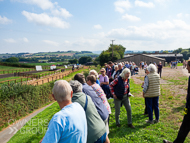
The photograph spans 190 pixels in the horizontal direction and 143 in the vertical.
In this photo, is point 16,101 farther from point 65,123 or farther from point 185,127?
point 185,127

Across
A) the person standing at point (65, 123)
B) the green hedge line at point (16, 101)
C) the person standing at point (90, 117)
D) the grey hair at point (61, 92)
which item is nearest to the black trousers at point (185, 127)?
the person standing at point (90, 117)

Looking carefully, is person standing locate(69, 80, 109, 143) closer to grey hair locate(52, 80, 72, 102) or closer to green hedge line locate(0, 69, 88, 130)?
grey hair locate(52, 80, 72, 102)

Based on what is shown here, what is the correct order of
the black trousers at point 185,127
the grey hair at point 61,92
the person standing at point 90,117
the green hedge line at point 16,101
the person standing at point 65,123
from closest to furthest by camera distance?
the person standing at point 65,123
the grey hair at point 61,92
the person standing at point 90,117
the black trousers at point 185,127
the green hedge line at point 16,101

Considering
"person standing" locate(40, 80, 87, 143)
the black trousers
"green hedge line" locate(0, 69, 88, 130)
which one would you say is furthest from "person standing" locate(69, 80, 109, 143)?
"green hedge line" locate(0, 69, 88, 130)

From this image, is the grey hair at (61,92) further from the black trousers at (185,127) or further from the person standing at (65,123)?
the black trousers at (185,127)

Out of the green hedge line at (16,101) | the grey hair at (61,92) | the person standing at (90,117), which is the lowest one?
the green hedge line at (16,101)

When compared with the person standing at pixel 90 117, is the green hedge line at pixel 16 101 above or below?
below

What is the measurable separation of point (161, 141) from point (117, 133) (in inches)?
49.7

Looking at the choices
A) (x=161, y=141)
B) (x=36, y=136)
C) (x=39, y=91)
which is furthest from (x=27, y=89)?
(x=161, y=141)

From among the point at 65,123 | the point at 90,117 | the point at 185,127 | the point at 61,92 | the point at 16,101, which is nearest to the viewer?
the point at 65,123

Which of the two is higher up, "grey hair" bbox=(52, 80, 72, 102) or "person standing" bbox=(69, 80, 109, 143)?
"grey hair" bbox=(52, 80, 72, 102)

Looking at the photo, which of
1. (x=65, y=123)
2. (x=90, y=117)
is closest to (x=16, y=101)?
(x=90, y=117)

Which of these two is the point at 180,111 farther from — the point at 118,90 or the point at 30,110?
the point at 30,110

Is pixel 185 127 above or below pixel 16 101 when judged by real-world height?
above
